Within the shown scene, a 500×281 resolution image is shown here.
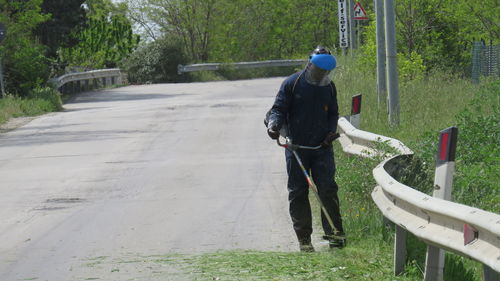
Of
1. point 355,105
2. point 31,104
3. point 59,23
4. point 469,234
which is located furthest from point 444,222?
point 59,23

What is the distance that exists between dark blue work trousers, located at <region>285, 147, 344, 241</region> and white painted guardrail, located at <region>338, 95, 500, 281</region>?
1.05 metres

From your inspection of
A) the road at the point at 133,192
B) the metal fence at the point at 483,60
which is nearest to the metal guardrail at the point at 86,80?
the road at the point at 133,192

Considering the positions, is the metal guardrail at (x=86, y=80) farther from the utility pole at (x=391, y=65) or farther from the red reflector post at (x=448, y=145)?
the red reflector post at (x=448, y=145)

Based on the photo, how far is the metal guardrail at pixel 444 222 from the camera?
15.6 ft

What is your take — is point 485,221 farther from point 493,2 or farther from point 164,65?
point 164,65

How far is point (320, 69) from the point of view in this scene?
8.36m

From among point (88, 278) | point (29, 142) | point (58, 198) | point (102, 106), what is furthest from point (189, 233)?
point (102, 106)

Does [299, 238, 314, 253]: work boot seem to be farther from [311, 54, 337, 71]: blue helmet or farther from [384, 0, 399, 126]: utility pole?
[384, 0, 399, 126]: utility pole

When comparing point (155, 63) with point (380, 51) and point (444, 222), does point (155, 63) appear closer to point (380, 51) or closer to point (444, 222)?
point (380, 51)

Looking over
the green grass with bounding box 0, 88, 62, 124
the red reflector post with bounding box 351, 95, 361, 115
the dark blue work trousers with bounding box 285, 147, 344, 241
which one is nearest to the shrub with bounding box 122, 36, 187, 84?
the green grass with bounding box 0, 88, 62, 124

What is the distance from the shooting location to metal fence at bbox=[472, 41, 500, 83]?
27156 mm

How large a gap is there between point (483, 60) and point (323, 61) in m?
21.3

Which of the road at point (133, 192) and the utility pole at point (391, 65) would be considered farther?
the utility pole at point (391, 65)

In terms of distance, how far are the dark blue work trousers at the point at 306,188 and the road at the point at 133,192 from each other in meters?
0.33
